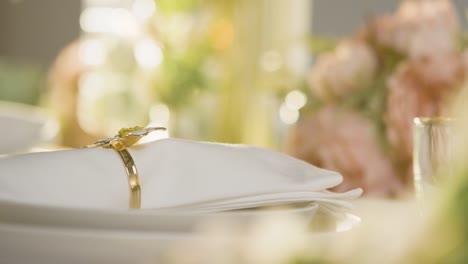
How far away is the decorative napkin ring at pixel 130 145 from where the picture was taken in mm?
335

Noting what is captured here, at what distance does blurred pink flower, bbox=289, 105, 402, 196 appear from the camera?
2.44 ft

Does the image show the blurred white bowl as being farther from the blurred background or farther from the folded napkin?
the folded napkin

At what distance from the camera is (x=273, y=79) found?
1545 millimetres

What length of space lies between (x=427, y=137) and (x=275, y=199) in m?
0.12

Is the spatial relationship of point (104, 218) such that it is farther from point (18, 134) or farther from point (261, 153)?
point (18, 134)

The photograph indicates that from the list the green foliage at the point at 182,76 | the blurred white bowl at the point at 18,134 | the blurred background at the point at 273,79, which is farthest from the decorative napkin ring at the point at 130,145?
the green foliage at the point at 182,76

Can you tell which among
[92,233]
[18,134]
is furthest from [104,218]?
[18,134]

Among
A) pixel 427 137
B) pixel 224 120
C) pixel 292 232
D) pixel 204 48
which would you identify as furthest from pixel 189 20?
pixel 292 232

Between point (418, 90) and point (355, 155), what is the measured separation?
98mm

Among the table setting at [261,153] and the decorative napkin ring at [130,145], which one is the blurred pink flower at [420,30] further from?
the decorative napkin ring at [130,145]

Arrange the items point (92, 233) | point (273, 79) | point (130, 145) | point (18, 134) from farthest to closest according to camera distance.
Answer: point (273, 79) → point (18, 134) → point (130, 145) → point (92, 233)

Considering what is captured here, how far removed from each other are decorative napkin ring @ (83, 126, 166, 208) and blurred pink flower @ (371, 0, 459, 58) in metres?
0.45

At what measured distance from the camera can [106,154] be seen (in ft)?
1.13

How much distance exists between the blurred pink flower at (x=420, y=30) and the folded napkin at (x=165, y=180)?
0.43 m
